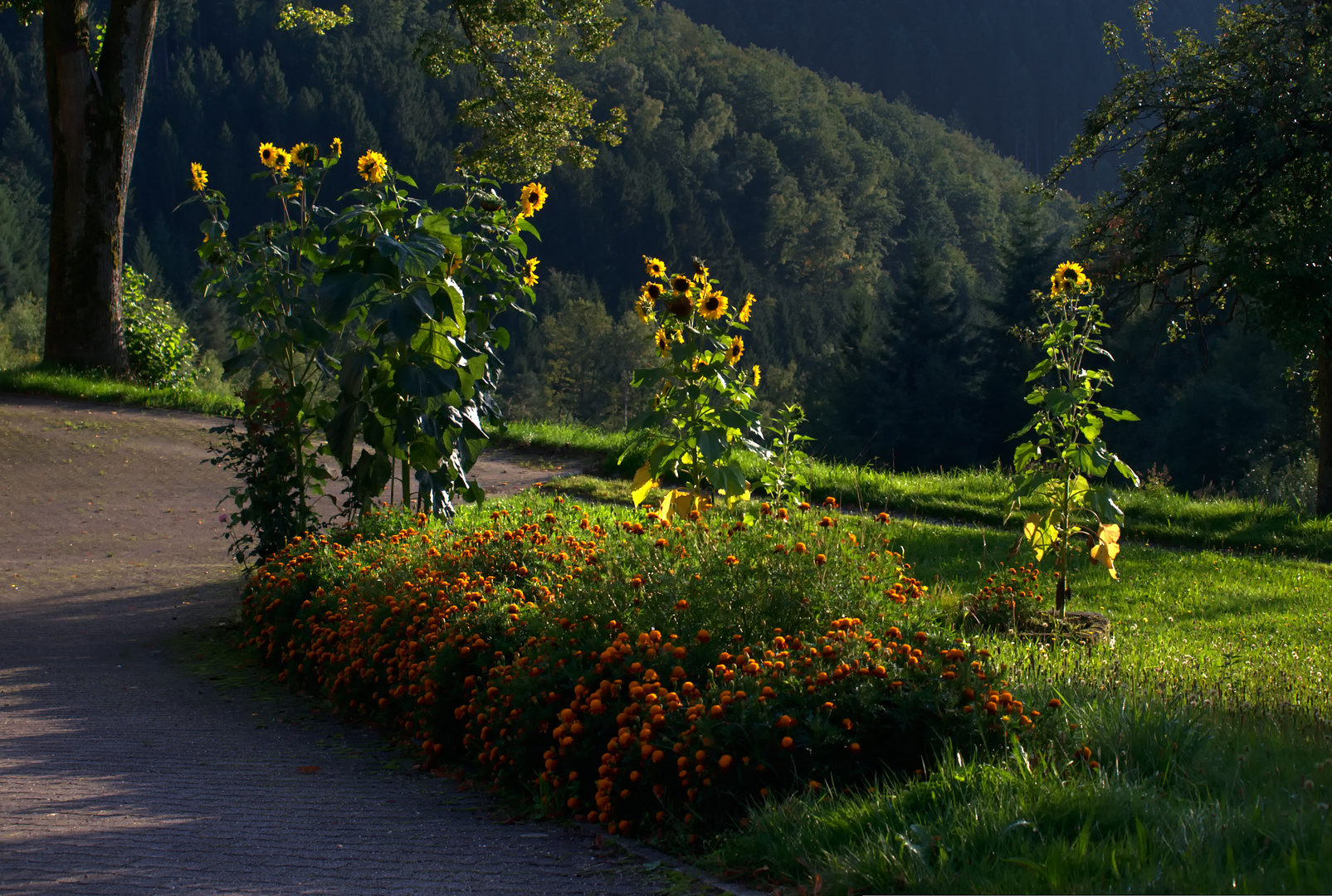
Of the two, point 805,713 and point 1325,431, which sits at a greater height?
point 1325,431

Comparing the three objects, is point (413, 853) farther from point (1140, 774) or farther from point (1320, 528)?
point (1320, 528)

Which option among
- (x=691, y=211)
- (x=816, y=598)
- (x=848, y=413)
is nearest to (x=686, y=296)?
(x=816, y=598)

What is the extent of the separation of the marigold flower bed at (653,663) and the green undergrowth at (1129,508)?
3557 millimetres

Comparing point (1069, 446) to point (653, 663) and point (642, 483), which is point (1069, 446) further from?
point (653, 663)

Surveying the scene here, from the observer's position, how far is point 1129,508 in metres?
9.67

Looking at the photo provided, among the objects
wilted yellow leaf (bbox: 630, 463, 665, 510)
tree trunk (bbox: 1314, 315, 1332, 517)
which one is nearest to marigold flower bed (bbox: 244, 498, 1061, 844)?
wilted yellow leaf (bbox: 630, 463, 665, 510)

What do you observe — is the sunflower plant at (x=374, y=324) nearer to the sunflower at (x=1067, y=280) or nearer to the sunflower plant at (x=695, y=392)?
the sunflower plant at (x=695, y=392)

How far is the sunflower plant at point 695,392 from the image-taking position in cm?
497

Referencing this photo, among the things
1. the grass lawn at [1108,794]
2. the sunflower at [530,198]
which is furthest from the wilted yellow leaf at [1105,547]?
the sunflower at [530,198]

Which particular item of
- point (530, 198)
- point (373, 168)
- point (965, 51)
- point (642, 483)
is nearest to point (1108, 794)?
point (642, 483)

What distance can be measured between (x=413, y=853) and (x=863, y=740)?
131 cm

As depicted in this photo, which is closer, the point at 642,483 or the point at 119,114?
the point at 642,483

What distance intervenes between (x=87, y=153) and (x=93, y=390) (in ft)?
9.40

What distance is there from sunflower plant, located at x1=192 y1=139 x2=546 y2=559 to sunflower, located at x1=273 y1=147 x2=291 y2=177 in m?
0.01
